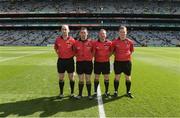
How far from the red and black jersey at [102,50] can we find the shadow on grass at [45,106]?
1240mm

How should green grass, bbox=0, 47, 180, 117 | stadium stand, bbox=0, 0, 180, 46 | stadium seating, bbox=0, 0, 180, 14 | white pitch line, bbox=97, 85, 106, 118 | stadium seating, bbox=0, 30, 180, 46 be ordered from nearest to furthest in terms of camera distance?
1. white pitch line, bbox=97, 85, 106, 118
2. green grass, bbox=0, 47, 180, 117
3. stadium seating, bbox=0, 30, 180, 46
4. stadium stand, bbox=0, 0, 180, 46
5. stadium seating, bbox=0, 0, 180, 14

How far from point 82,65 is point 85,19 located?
69759 millimetres

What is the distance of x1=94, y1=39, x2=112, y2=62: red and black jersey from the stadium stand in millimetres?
66568

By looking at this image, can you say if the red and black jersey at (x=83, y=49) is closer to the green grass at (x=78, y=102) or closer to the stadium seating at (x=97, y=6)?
the green grass at (x=78, y=102)

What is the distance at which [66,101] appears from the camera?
9281mm

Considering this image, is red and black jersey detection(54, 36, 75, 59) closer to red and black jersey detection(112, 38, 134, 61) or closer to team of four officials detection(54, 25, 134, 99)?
team of four officials detection(54, 25, 134, 99)

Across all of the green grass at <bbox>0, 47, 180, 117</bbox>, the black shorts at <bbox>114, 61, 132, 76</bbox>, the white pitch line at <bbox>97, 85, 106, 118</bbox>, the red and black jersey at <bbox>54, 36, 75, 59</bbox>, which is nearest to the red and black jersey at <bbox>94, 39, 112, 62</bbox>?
the black shorts at <bbox>114, 61, 132, 76</bbox>

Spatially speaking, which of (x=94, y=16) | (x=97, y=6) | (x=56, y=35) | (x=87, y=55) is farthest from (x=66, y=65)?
(x=97, y=6)

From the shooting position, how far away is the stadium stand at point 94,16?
255 ft

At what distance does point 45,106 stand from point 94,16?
7129 cm

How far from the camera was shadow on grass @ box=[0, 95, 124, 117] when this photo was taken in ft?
26.1

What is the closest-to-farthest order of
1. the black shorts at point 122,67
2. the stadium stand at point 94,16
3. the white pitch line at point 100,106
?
the white pitch line at point 100,106 < the black shorts at point 122,67 < the stadium stand at point 94,16

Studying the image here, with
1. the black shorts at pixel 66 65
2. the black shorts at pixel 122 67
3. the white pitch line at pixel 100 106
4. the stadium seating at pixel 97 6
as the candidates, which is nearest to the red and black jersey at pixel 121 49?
the black shorts at pixel 122 67

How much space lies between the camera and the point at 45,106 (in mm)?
8594
